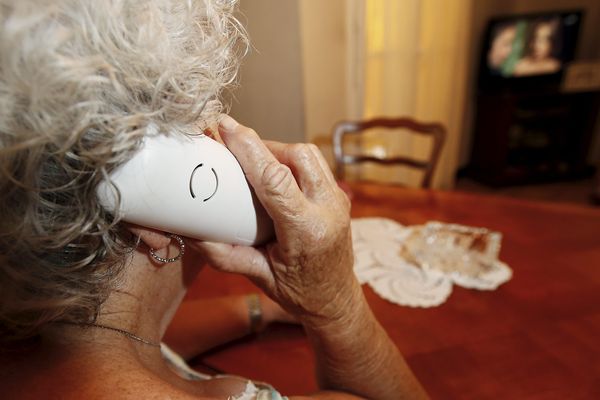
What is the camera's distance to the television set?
3.21 meters

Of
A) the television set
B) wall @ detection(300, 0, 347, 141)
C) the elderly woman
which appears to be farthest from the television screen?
the elderly woman

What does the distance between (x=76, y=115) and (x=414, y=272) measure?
2.59 feet

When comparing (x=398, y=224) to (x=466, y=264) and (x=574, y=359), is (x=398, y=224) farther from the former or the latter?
(x=574, y=359)

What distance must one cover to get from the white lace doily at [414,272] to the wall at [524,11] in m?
3.08

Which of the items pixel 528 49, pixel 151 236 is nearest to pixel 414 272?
pixel 151 236

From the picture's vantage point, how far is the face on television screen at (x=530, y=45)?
322 centimetres

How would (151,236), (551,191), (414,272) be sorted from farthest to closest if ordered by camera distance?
(551,191) < (414,272) < (151,236)

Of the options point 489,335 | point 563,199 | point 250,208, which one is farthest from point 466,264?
point 563,199

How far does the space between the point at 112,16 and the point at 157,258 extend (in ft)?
0.91

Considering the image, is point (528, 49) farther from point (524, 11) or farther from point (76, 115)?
point (76, 115)

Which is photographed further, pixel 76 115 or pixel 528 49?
pixel 528 49

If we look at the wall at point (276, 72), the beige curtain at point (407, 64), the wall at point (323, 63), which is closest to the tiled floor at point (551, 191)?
the beige curtain at point (407, 64)

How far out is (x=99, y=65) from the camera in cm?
32

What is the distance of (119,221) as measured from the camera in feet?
1.29
